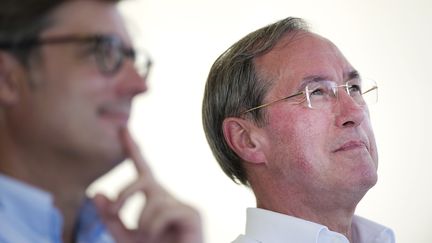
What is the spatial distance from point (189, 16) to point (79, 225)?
131cm

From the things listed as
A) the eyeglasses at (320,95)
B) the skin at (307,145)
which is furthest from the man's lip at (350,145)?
the eyeglasses at (320,95)

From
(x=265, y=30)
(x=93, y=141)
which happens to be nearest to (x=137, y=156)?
(x=93, y=141)

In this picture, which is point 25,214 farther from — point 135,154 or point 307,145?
point 307,145

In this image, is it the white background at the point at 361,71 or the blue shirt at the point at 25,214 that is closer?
the blue shirt at the point at 25,214

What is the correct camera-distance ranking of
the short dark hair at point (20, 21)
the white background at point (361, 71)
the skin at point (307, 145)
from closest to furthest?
the short dark hair at point (20, 21) → the skin at point (307, 145) → the white background at point (361, 71)

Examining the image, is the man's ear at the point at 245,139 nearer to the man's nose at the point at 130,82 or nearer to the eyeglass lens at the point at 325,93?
the eyeglass lens at the point at 325,93

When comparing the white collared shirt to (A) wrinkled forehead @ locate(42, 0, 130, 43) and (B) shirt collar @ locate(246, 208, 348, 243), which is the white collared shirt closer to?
(B) shirt collar @ locate(246, 208, 348, 243)

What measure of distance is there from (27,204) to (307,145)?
734 millimetres

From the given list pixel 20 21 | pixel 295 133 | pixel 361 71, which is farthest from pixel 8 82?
pixel 361 71

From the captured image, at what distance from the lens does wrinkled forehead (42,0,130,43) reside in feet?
2.08

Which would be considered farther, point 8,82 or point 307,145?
point 307,145

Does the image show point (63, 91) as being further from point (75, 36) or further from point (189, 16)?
point (189, 16)

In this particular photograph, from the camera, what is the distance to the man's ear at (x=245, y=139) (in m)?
1.30

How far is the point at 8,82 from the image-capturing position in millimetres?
627
